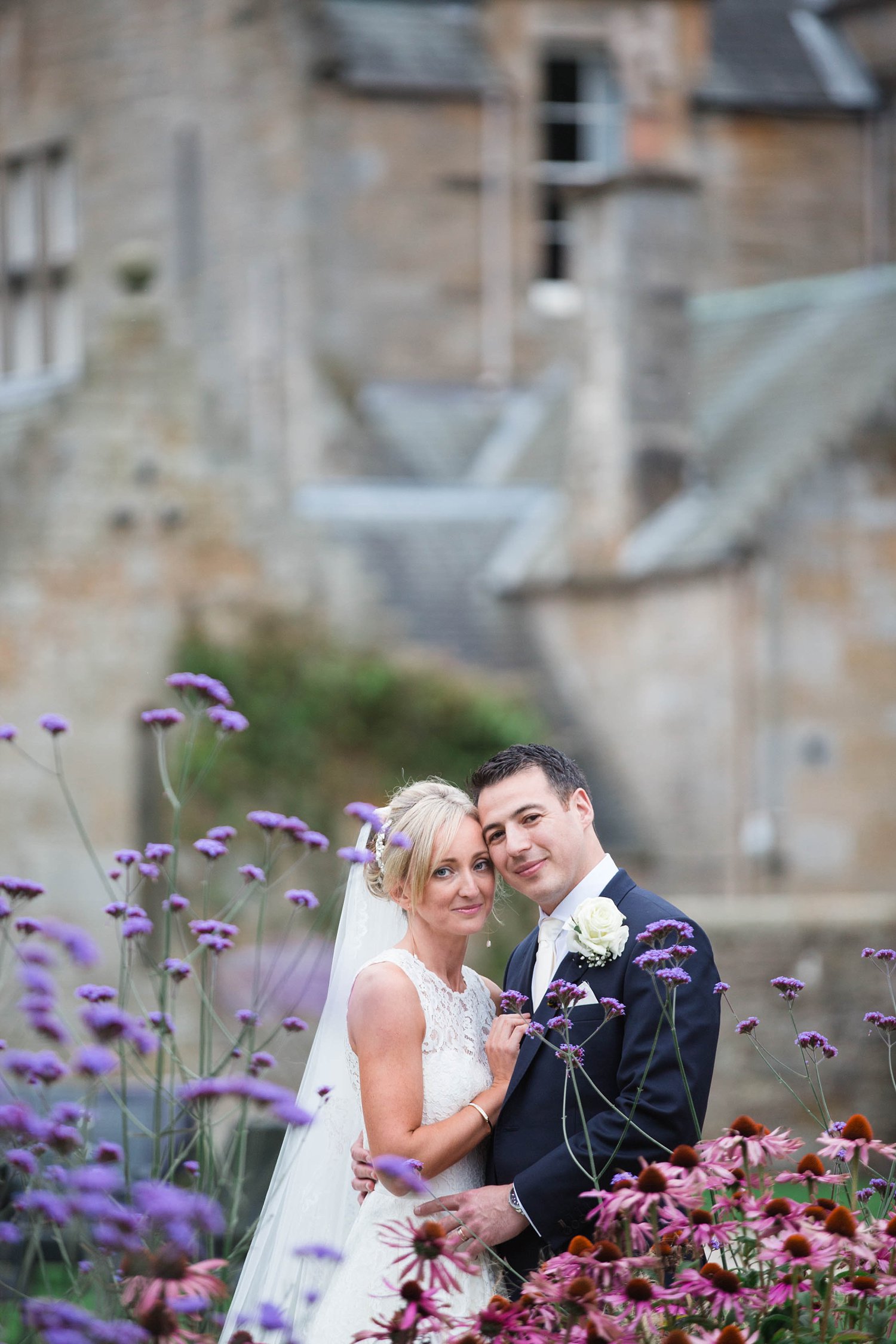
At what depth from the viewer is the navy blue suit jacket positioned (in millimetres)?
3965

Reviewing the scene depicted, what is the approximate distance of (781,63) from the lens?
23750mm

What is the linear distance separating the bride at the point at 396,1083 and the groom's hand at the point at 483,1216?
2.9 inches

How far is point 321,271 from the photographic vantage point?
22.0 m

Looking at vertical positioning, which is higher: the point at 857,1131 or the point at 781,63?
the point at 781,63

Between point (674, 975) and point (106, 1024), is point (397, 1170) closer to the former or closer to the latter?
point (106, 1024)

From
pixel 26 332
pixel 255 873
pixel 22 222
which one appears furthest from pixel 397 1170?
pixel 22 222

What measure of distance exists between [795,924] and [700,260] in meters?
13.0

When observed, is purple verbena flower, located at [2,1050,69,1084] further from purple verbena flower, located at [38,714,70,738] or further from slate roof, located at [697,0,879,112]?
slate roof, located at [697,0,879,112]

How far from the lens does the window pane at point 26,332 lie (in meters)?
21.0

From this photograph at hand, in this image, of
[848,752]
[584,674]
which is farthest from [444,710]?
[848,752]

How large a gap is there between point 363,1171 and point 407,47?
64.3ft

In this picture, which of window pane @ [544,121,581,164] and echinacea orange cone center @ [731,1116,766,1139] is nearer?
echinacea orange cone center @ [731,1116,766,1139]

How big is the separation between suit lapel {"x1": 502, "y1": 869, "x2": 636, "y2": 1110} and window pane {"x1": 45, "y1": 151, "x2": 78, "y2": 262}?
730 inches

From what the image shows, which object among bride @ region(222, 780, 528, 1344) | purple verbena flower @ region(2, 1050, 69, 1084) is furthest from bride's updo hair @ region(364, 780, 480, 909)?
purple verbena flower @ region(2, 1050, 69, 1084)
